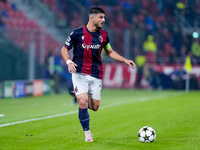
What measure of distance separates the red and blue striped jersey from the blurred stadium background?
12.3 metres

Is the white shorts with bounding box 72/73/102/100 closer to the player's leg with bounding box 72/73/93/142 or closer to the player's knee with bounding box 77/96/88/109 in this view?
the player's leg with bounding box 72/73/93/142

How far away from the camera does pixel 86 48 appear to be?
27.0 feet

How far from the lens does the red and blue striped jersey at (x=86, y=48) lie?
822 centimetres

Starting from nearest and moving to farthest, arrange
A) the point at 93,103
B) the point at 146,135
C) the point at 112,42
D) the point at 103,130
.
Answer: the point at 146,135 → the point at 93,103 → the point at 103,130 → the point at 112,42

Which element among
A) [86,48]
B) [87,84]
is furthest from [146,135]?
[86,48]

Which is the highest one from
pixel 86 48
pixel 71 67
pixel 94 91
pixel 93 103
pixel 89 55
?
pixel 86 48

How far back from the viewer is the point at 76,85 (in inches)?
319

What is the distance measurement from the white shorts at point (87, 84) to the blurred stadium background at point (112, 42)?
12.3 m

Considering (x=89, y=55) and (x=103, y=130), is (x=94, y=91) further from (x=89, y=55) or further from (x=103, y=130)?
(x=103, y=130)

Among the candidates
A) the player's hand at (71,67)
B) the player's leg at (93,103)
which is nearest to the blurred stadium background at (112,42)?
the player's leg at (93,103)

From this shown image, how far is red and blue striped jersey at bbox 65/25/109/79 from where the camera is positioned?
8.22m

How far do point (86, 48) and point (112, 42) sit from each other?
20268 millimetres

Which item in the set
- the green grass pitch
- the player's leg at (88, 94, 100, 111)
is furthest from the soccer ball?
the player's leg at (88, 94, 100, 111)

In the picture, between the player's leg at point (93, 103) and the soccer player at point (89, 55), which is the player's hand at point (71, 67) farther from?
the player's leg at point (93, 103)
